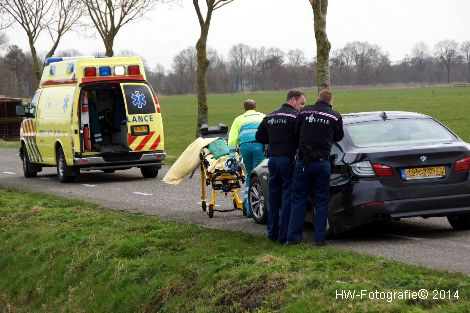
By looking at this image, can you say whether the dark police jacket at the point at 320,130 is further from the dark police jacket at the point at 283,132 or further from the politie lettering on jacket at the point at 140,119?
the politie lettering on jacket at the point at 140,119

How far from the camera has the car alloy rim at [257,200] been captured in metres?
12.3

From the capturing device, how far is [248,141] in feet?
41.9

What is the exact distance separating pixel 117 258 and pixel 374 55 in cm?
16263

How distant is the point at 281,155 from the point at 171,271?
1.78 meters

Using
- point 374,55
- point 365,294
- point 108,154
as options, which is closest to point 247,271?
point 365,294

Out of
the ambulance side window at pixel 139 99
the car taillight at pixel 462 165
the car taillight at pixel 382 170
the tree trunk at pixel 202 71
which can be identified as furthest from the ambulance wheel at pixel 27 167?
the car taillight at pixel 462 165

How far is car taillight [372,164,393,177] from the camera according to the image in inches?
397

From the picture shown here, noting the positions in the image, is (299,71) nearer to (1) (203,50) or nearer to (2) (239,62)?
(2) (239,62)

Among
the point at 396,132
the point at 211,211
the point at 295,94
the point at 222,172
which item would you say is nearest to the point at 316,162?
the point at 295,94

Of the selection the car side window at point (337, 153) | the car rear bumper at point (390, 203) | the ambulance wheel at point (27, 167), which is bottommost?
the ambulance wheel at point (27, 167)

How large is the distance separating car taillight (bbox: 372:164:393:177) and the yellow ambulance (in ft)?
36.2

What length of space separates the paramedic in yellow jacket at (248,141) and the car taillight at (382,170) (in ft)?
9.44

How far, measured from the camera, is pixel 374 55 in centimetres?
17025

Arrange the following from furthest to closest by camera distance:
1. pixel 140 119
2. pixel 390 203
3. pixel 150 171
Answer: pixel 150 171
pixel 140 119
pixel 390 203
